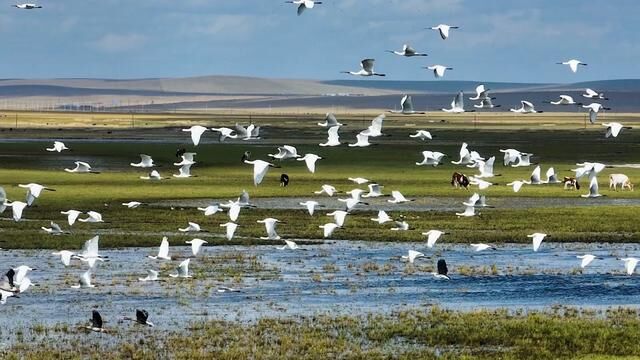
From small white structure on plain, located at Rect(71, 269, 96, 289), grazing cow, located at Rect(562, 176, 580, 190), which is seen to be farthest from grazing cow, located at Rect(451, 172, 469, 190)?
small white structure on plain, located at Rect(71, 269, 96, 289)

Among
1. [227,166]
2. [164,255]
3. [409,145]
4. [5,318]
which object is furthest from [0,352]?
[409,145]

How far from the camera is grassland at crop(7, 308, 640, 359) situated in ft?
85.0

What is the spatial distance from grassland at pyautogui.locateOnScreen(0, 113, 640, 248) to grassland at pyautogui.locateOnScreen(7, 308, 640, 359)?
1564 cm

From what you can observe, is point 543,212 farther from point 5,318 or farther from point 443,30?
point 5,318

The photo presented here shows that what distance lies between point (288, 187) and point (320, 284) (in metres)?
31.2

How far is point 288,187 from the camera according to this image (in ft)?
218

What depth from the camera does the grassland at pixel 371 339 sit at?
25.9 metres

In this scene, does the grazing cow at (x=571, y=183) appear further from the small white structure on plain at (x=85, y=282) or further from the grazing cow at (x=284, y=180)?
the small white structure on plain at (x=85, y=282)

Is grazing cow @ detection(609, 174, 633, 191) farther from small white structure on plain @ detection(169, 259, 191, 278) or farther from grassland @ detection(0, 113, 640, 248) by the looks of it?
small white structure on plain @ detection(169, 259, 191, 278)

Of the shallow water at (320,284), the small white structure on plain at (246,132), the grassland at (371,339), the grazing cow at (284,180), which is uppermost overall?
the grazing cow at (284,180)

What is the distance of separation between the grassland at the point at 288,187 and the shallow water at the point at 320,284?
349 cm

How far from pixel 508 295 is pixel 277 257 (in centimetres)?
939

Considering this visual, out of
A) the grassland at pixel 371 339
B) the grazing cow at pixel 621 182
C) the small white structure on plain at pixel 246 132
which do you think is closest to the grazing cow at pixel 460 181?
the grazing cow at pixel 621 182

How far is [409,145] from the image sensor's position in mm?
113125
